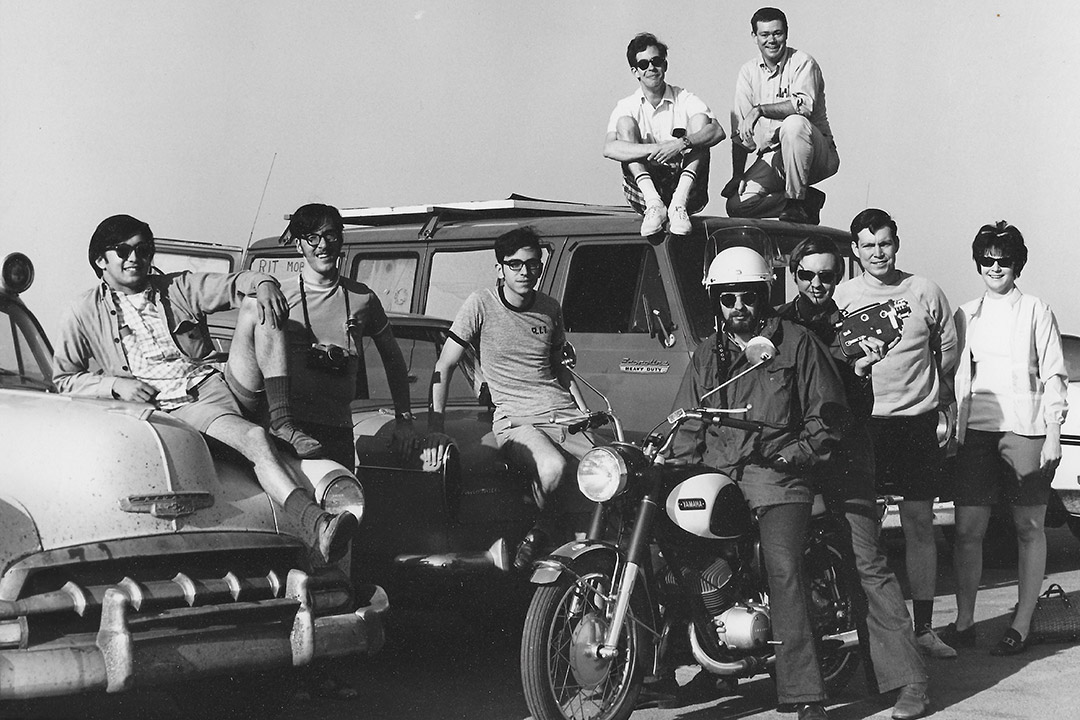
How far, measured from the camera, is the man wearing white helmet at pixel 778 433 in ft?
17.9

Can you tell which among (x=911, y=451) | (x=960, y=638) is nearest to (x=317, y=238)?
(x=911, y=451)

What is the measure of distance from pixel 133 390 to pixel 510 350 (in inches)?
75.7

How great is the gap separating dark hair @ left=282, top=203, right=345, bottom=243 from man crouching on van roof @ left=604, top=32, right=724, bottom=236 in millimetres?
2492

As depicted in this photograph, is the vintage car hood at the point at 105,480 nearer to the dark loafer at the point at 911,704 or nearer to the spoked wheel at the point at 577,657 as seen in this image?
the spoked wheel at the point at 577,657

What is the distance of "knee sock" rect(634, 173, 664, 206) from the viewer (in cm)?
812

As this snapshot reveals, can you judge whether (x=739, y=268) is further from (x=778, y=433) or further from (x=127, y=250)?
(x=127, y=250)

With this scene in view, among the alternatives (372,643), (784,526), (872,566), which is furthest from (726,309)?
(372,643)

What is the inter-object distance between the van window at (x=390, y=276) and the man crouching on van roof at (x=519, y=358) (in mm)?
2584

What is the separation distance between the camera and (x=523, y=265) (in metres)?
→ 6.56

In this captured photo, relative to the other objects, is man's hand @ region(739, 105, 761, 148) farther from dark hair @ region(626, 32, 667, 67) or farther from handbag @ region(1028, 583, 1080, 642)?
handbag @ region(1028, 583, 1080, 642)

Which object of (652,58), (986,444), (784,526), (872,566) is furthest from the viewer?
(652,58)

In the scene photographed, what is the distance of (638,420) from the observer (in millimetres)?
7914

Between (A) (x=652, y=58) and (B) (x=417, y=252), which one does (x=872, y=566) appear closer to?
(A) (x=652, y=58)

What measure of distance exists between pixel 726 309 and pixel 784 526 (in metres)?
0.91
